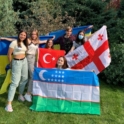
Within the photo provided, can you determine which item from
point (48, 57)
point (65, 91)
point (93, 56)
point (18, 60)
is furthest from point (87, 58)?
point (18, 60)

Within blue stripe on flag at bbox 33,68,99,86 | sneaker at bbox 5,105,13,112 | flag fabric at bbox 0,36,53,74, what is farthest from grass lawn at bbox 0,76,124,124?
flag fabric at bbox 0,36,53,74

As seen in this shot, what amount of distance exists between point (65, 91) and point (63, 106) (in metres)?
0.37

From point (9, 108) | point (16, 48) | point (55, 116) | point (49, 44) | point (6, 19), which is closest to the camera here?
point (16, 48)

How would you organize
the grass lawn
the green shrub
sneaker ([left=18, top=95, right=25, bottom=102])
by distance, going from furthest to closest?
the green shrub, sneaker ([left=18, top=95, right=25, bottom=102]), the grass lawn

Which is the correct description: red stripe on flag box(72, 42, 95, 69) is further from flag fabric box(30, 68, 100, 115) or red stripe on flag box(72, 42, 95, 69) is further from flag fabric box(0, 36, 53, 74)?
flag fabric box(0, 36, 53, 74)

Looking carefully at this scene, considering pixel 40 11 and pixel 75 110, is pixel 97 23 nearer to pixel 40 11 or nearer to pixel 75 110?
pixel 40 11

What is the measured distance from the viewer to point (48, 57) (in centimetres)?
688

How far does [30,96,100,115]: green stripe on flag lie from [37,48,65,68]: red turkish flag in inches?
36.3

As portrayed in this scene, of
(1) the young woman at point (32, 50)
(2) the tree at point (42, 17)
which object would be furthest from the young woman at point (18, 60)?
(2) the tree at point (42, 17)

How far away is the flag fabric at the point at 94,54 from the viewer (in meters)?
7.01

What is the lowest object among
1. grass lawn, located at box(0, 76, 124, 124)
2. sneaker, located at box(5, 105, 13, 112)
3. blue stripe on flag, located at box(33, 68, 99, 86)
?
grass lawn, located at box(0, 76, 124, 124)

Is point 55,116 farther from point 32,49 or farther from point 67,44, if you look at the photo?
point 67,44

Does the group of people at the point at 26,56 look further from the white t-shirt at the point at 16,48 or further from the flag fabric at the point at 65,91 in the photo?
the flag fabric at the point at 65,91

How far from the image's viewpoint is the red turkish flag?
266 inches
